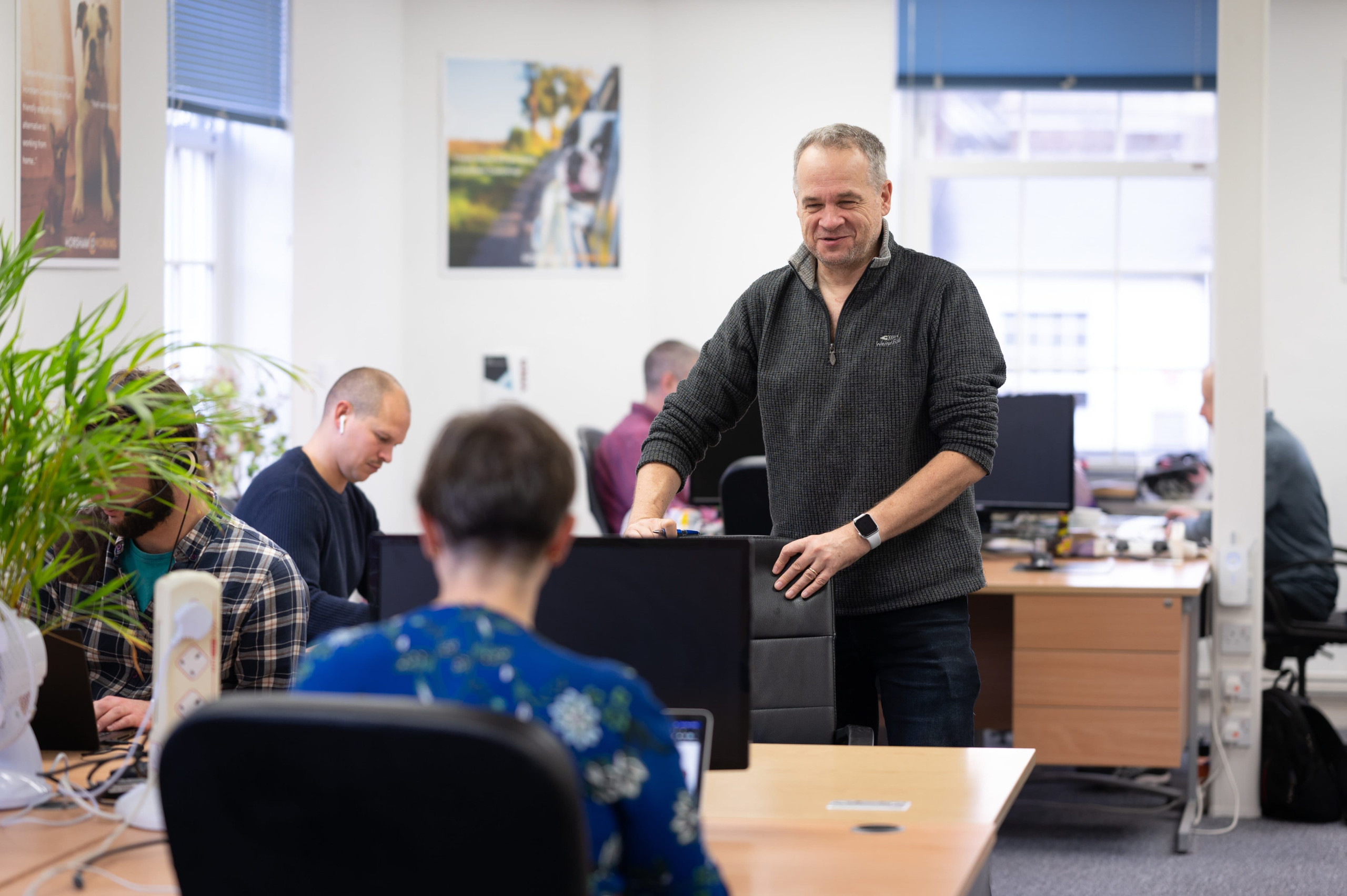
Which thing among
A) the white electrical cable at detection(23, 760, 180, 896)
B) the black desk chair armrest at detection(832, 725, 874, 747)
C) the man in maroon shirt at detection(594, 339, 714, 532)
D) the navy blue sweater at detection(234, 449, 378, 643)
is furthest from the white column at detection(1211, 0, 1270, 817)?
the white electrical cable at detection(23, 760, 180, 896)

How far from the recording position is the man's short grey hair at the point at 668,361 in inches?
185

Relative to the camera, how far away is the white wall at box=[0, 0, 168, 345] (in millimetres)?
3299

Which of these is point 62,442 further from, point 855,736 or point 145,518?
point 855,736

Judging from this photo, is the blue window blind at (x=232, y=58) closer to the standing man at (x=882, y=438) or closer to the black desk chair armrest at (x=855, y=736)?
the standing man at (x=882, y=438)

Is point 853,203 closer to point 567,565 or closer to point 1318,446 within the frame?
point 567,565

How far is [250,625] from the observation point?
80.4 inches

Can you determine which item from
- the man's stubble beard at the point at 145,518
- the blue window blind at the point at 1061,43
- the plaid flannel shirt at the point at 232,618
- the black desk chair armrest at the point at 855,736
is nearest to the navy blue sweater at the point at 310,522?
the plaid flannel shirt at the point at 232,618

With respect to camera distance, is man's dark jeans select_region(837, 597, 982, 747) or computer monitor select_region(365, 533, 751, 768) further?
man's dark jeans select_region(837, 597, 982, 747)

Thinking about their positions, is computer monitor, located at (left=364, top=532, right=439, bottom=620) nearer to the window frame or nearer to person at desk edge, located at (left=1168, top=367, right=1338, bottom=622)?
person at desk edge, located at (left=1168, top=367, right=1338, bottom=622)

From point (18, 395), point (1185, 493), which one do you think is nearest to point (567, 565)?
point (18, 395)

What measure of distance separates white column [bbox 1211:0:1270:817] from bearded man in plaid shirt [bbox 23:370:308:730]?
3.03 meters

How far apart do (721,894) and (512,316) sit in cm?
477

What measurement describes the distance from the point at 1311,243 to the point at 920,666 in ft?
13.4

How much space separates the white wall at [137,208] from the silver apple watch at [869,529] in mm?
2121
